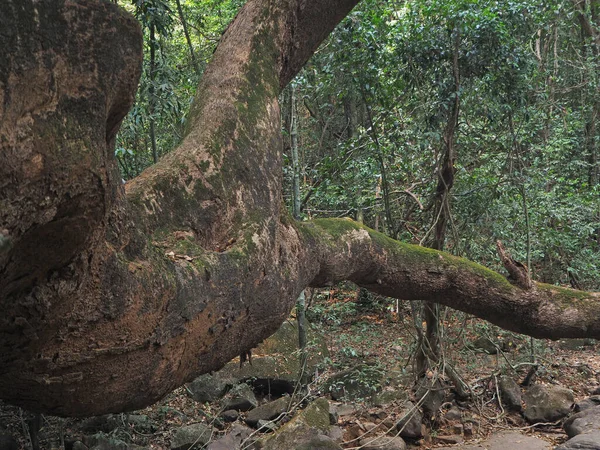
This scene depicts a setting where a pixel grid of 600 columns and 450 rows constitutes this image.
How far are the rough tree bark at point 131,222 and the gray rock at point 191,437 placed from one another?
8.22 feet

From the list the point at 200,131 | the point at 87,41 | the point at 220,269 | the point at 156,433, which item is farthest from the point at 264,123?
the point at 156,433

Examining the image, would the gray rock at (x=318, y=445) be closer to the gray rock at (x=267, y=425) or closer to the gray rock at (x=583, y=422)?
the gray rock at (x=267, y=425)

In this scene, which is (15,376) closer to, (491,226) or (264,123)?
(264,123)

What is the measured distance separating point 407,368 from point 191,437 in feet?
10.5

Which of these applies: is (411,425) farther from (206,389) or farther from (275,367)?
(206,389)

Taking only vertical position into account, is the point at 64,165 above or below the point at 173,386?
above

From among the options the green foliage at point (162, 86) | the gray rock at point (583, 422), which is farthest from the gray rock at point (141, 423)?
the gray rock at point (583, 422)

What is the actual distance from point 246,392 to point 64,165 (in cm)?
611

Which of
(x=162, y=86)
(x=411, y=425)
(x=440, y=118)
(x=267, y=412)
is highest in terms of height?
(x=162, y=86)

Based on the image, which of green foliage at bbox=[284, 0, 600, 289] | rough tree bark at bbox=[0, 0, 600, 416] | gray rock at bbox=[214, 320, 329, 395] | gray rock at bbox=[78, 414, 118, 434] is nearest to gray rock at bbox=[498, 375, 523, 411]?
green foliage at bbox=[284, 0, 600, 289]

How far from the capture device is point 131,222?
2344 mm

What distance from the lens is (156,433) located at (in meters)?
6.49

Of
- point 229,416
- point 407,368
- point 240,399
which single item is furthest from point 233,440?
point 407,368

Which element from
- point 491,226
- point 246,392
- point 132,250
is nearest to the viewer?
point 132,250
